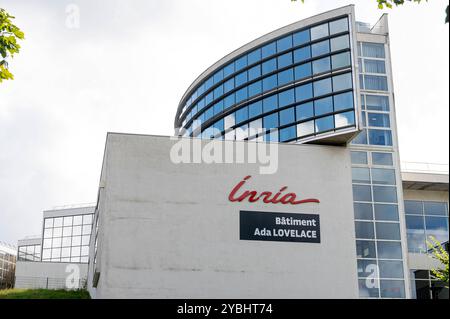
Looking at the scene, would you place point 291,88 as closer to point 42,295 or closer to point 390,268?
point 390,268

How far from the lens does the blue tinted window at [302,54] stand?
38.1 metres

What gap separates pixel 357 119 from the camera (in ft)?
113

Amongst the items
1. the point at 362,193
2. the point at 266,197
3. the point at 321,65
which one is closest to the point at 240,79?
the point at 321,65

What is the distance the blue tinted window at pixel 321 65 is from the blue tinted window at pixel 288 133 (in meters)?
3.57

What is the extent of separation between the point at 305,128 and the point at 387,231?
7.36 metres

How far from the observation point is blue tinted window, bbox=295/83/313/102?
37.2 metres

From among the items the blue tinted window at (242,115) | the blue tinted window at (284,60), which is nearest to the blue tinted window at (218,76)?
the blue tinted window at (242,115)

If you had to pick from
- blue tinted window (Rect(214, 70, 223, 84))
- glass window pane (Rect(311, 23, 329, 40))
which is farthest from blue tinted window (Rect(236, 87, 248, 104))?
glass window pane (Rect(311, 23, 329, 40))

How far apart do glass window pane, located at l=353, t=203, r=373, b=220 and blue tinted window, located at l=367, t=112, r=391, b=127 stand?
15.8 ft

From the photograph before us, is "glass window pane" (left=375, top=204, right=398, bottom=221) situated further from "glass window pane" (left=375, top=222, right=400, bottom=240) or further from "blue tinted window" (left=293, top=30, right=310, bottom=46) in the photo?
"blue tinted window" (left=293, top=30, right=310, bottom=46)

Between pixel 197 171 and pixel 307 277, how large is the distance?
315 inches

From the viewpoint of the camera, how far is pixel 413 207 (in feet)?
136

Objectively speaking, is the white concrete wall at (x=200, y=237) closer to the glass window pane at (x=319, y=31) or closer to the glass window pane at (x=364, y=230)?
the glass window pane at (x=364, y=230)

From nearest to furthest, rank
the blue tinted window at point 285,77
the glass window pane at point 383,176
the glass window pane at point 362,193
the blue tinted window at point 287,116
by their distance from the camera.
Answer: the glass window pane at point 362,193 < the glass window pane at point 383,176 < the blue tinted window at point 287,116 < the blue tinted window at point 285,77
